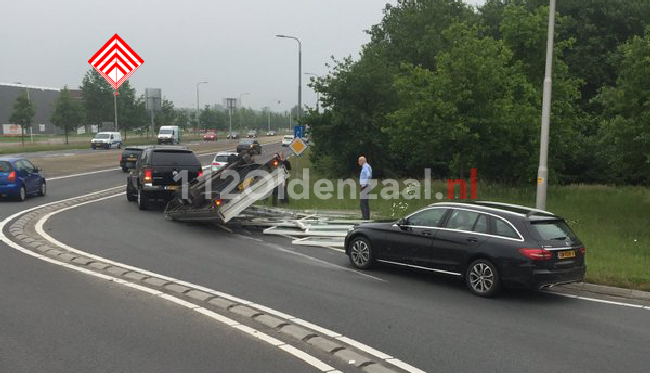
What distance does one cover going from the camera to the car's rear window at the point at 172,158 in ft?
58.2

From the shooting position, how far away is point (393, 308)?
25.3 feet

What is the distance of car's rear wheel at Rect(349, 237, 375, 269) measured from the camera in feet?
33.8

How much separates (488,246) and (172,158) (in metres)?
12.1

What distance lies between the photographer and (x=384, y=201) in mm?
20750

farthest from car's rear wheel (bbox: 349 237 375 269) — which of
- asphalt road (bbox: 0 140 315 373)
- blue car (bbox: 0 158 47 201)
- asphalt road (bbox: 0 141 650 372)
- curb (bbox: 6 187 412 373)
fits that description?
blue car (bbox: 0 158 47 201)

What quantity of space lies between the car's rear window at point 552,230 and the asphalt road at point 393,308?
3.16 feet

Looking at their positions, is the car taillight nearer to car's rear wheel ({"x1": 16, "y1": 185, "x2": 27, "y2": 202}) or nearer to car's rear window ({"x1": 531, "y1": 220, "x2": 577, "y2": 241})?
car's rear window ({"x1": 531, "y1": 220, "x2": 577, "y2": 241})

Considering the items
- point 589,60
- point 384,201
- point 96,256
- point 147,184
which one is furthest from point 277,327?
point 589,60

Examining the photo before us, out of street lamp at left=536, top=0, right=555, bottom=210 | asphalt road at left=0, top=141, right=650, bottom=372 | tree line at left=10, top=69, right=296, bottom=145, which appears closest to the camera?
asphalt road at left=0, top=141, right=650, bottom=372

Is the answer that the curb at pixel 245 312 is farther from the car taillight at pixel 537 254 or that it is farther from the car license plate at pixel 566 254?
the car license plate at pixel 566 254

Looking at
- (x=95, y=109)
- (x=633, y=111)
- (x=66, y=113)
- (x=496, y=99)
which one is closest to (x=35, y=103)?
(x=95, y=109)

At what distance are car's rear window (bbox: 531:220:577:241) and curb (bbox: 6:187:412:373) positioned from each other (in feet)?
12.5

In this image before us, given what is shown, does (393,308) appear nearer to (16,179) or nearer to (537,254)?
(537,254)

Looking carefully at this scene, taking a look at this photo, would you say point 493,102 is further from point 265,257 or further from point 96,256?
point 96,256
